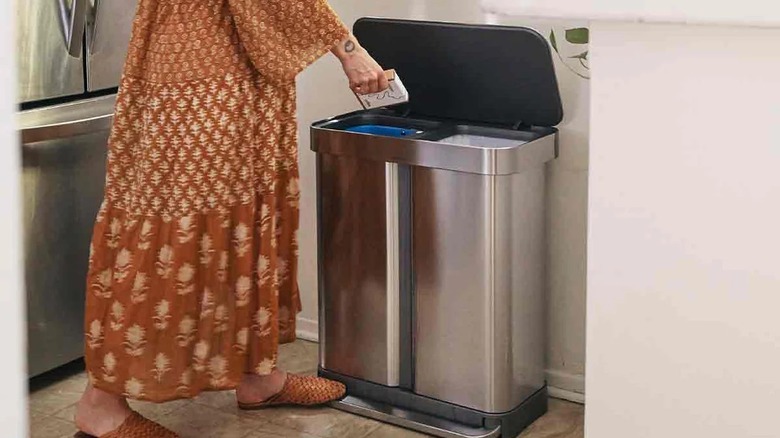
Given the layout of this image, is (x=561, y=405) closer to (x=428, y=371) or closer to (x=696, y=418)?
A: (x=428, y=371)

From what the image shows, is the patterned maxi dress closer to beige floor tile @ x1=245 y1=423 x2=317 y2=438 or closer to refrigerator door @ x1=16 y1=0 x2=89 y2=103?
beige floor tile @ x1=245 y1=423 x2=317 y2=438

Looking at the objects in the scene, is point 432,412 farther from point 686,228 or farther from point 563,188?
point 686,228

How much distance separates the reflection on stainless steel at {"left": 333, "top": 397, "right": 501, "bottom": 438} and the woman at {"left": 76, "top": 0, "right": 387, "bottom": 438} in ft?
0.94

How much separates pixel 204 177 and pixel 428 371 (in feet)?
2.37

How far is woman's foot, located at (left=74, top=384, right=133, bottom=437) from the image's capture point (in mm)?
2592

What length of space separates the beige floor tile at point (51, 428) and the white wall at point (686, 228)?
187 cm

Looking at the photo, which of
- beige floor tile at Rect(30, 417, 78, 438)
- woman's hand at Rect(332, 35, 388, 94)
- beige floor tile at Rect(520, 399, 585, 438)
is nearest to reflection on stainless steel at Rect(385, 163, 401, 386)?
woman's hand at Rect(332, 35, 388, 94)

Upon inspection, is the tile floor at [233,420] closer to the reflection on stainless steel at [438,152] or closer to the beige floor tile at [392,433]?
the beige floor tile at [392,433]

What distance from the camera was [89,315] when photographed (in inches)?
100

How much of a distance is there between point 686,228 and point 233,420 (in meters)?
1.90

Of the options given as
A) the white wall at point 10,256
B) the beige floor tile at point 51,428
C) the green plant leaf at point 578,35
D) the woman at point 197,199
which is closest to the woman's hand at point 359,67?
the woman at point 197,199

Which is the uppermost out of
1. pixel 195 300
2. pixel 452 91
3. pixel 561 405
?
pixel 452 91

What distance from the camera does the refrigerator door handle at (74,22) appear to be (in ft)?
9.02

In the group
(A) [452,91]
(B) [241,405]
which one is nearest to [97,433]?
(B) [241,405]
